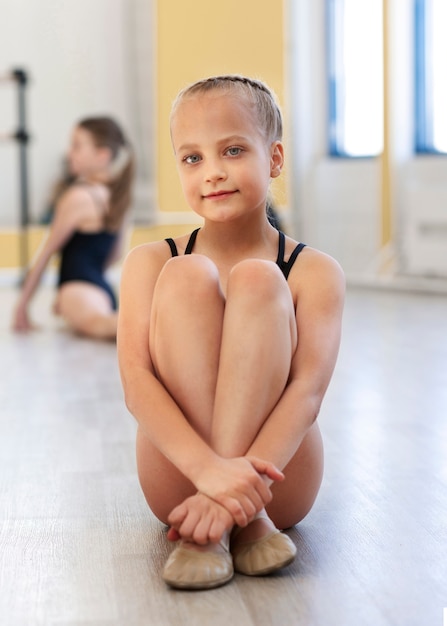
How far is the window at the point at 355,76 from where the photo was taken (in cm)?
557

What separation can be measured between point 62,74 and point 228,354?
18.0 ft

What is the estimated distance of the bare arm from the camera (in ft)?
3.99

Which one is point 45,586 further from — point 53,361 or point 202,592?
point 53,361

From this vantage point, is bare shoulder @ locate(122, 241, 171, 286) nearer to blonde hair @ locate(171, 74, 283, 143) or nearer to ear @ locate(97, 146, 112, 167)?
blonde hair @ locate(171, 74, 283, 143)

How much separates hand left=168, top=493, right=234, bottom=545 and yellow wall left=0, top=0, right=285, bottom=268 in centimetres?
515

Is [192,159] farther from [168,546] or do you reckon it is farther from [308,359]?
[168,546]

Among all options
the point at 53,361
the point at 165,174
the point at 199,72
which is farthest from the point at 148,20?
the point at 53,361

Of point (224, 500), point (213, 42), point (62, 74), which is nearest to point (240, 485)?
point (224, 500)

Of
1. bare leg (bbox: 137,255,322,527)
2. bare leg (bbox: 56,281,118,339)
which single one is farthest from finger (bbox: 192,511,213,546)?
bare leg (bbox: 56,281,118,339)

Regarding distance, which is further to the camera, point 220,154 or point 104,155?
point 104,155

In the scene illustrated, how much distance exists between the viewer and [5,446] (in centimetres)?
197

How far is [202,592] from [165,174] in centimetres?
540

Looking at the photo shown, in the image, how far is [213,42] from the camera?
20.5ft

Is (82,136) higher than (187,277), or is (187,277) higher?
(82,136)
